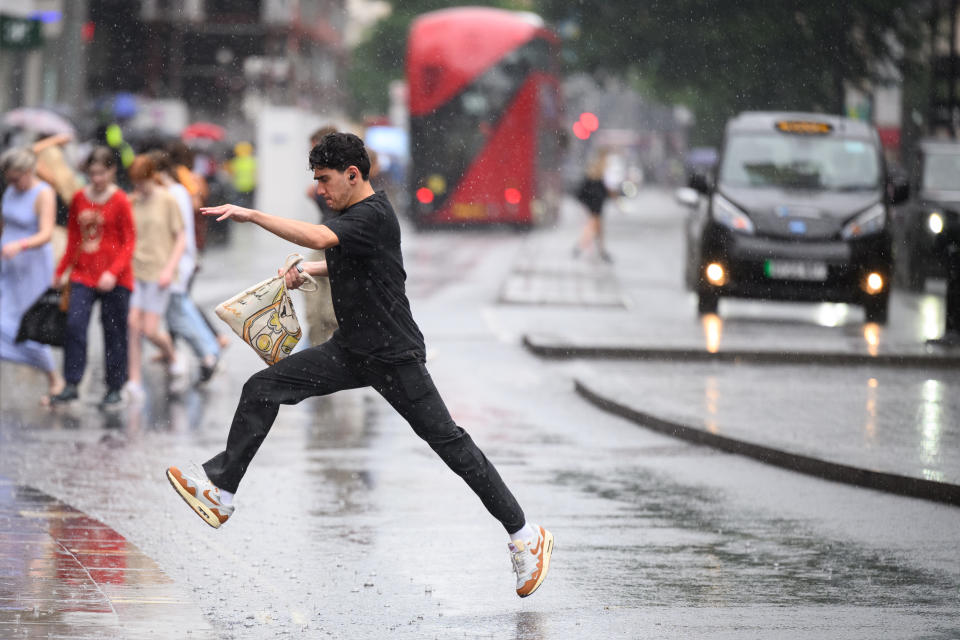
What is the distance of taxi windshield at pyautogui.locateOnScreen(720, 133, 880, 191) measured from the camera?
19.1 meters

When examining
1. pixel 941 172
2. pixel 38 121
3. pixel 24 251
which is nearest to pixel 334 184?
pixel 24 251

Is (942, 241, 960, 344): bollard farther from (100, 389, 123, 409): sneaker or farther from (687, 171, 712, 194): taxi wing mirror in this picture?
(100, 389, 123, 409): sneaker

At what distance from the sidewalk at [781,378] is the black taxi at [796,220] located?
16.1 inches

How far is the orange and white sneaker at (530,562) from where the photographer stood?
6094mm

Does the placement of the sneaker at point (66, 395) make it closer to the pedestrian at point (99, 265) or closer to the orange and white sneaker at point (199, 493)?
the pedestrian at point (99, 265)

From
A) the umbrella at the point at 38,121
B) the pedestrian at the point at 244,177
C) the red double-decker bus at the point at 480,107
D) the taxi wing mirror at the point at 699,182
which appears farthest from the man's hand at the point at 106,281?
the pedestrian at the point at 244,177

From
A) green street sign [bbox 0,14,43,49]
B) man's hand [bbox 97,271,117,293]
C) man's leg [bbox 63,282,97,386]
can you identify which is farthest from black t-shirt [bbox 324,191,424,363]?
green street sign [bbox 0,14,43,49]

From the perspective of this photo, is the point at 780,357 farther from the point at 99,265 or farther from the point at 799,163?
the point at 99,265

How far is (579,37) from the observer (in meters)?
51.4

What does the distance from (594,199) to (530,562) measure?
84.6 feet

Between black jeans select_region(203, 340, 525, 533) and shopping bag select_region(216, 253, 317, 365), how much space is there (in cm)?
9

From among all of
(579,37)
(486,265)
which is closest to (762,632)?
(486,265)

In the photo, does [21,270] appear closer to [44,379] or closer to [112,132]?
[44,379]

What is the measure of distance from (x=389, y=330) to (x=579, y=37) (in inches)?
1810
